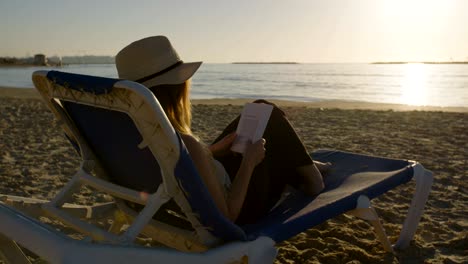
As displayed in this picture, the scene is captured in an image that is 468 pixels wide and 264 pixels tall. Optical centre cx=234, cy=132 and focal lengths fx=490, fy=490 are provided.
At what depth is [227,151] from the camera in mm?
2693

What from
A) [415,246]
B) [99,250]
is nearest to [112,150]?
[99,250]

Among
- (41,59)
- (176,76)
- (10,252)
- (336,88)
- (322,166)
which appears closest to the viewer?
(176,76)

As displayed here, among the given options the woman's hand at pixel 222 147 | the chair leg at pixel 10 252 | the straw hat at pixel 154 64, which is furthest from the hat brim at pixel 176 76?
the chair leg at pixel 10 252

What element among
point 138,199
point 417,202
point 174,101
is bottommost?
point 417,202

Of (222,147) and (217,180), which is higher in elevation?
(217,180)

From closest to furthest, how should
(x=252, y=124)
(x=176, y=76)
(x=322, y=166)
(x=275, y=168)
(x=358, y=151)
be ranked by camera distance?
(x=176, y=76) < (x=252, y=124) < (x=275, y=168) < (x=322, y=166) < (x=358, y=151)

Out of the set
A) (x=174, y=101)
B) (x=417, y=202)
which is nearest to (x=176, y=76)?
(x=174, y=101)

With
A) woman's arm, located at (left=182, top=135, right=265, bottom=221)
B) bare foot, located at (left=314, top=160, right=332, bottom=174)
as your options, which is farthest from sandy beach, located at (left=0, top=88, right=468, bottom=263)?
woman's arm, located at (left=182, top=135, right=265, bottom=221)

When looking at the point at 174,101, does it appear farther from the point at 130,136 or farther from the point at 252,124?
the point at 252,124

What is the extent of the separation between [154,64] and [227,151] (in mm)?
844

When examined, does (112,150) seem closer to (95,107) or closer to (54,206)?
(95,107)

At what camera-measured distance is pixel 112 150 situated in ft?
7.26

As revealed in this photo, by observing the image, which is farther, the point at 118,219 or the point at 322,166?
the point at 322,166

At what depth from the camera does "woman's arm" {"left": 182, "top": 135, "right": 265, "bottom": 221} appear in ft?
6.48
